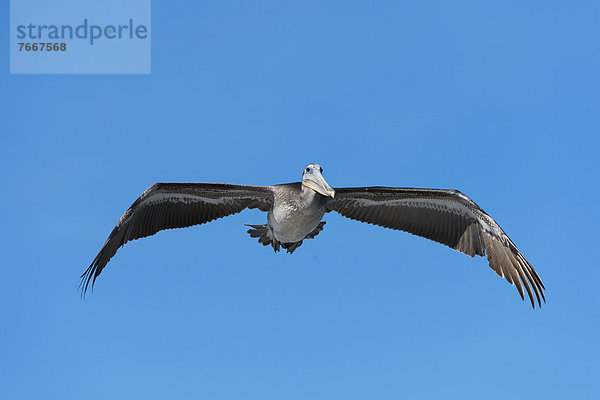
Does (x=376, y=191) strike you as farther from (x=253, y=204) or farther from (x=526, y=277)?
(x=526, y=277)

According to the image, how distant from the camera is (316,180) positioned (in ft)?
39.6

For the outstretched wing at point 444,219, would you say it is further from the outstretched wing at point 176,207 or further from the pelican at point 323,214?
the outstretched wing at point 176,207

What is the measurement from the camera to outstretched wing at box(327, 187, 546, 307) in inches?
526

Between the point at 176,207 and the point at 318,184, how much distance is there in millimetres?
3509

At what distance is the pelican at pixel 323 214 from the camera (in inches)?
506

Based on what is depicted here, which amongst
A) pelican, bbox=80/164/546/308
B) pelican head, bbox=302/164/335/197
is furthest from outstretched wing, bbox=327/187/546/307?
pelican head, bbox=302/164/335/197

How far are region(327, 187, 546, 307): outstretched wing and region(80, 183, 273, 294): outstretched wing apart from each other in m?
1.90

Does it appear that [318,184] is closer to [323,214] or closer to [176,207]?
[323,214]

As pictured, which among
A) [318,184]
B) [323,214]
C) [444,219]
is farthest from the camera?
[444,219]

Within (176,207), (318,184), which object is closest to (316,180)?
(318,184)

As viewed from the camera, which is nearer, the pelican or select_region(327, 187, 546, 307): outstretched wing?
the pelican

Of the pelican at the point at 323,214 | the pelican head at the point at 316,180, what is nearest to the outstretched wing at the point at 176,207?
the pelican at the point at 323,214

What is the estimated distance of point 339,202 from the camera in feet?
45.6

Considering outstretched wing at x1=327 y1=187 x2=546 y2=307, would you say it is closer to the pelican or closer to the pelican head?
the pelican
